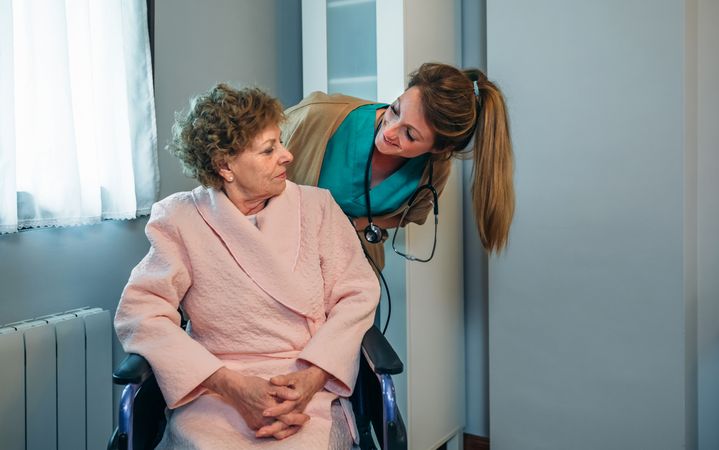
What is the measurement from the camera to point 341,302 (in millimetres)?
1438

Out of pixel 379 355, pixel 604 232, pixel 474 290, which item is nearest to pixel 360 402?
pixel 379 355

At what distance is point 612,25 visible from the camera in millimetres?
1975

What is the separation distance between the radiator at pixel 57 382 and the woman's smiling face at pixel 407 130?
2.77 feet

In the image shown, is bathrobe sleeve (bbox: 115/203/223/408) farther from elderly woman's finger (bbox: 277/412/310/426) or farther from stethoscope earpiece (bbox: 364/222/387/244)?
stethoscope earpiece (bbox: 364/222/387/244)

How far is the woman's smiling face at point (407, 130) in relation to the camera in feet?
5.25

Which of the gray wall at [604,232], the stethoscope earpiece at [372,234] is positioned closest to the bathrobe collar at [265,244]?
the stethoscope earpiece at [372,234]

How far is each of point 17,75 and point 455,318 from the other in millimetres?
1633

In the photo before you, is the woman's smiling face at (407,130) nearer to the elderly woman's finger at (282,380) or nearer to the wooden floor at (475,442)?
the elderly woman's finger at (282,380)

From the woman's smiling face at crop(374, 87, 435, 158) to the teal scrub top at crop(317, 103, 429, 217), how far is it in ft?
0.37

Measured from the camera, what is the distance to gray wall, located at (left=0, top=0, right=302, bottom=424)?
5.31 ft

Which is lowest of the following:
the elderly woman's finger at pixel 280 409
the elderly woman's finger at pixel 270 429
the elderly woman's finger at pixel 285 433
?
the elderly woman's finger at pixel 285 433

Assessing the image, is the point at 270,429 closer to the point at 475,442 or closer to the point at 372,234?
the point at 372,234

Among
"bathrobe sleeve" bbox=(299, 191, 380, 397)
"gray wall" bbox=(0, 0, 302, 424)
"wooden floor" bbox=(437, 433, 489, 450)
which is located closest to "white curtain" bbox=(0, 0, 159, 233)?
"gray wall" bbox=(0, 0, 302, 424)

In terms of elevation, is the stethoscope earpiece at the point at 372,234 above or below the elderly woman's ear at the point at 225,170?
below
